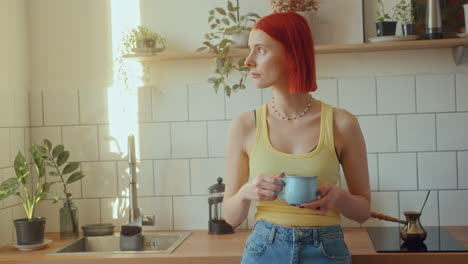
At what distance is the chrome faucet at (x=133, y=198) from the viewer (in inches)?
105

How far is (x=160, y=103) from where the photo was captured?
2816 mm

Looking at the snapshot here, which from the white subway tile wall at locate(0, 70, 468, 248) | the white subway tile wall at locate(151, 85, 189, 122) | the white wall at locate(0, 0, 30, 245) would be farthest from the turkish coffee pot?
the white wall at locate(0, 0, 30, 245)

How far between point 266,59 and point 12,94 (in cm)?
149

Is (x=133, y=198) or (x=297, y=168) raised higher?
(x=297, y=168)

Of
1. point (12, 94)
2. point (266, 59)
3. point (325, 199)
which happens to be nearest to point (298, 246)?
point (325, 199)

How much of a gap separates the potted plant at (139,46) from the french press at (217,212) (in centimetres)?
57

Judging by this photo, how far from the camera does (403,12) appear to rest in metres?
2.67

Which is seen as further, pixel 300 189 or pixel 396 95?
pixel 396 95

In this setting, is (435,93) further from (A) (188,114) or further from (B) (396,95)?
(A) (188,114)

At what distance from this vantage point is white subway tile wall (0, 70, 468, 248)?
267cm

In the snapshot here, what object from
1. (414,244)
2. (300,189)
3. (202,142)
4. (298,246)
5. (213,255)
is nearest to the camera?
(300,189)

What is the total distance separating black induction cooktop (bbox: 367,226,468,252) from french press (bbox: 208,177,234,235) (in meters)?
0.57

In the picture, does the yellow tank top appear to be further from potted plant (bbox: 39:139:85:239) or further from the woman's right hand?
potted plant (bbox: 39:139:85:239)

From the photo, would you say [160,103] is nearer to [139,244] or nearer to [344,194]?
[139,244]
